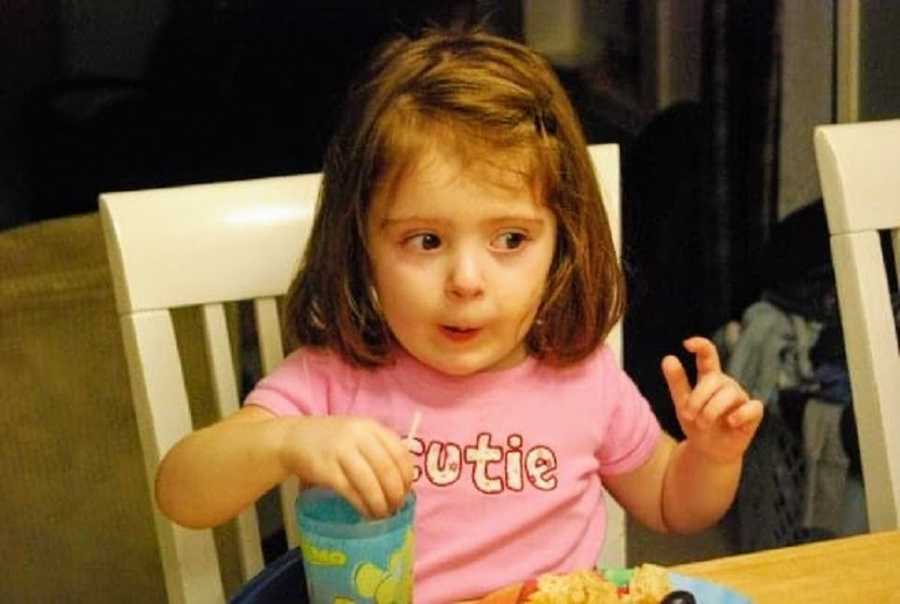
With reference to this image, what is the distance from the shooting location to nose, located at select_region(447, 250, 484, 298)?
3.06 feet

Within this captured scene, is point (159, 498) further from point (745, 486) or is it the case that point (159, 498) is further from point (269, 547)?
point (745, 486)

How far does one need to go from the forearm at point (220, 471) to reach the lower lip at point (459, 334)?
147 mm

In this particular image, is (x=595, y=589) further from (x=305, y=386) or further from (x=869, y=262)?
(x=869, y=262)

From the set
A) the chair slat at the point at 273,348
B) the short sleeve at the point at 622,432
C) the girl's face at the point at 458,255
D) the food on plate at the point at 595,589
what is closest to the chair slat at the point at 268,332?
the chair slat at the point at 273,348

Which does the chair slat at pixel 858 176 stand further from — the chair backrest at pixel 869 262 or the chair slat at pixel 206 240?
the chair slat at pixel 206 240

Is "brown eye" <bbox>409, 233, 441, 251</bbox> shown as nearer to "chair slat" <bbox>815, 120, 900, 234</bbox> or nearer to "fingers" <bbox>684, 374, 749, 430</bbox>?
"fingers" <bbox>684, 374, 749, 430</bbox>

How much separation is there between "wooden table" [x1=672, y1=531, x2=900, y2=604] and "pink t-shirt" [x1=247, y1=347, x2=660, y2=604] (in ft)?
0.59

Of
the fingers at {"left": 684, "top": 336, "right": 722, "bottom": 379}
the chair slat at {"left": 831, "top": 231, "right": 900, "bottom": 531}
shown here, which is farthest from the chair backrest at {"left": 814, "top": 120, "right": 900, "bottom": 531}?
the fingers at {"left": 684, "top": 336, "right": 722, "bottom": 379}

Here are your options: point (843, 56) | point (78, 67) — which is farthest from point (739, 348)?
point (78, 67)

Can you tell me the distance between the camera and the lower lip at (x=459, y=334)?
1.00 m

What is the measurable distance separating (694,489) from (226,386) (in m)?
0.38

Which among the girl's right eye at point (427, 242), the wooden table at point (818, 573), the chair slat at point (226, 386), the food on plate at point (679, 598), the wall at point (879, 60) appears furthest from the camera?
the wall at point (879, 60)

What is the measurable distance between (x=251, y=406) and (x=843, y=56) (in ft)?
5.65

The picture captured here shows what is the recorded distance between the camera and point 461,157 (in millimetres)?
968
